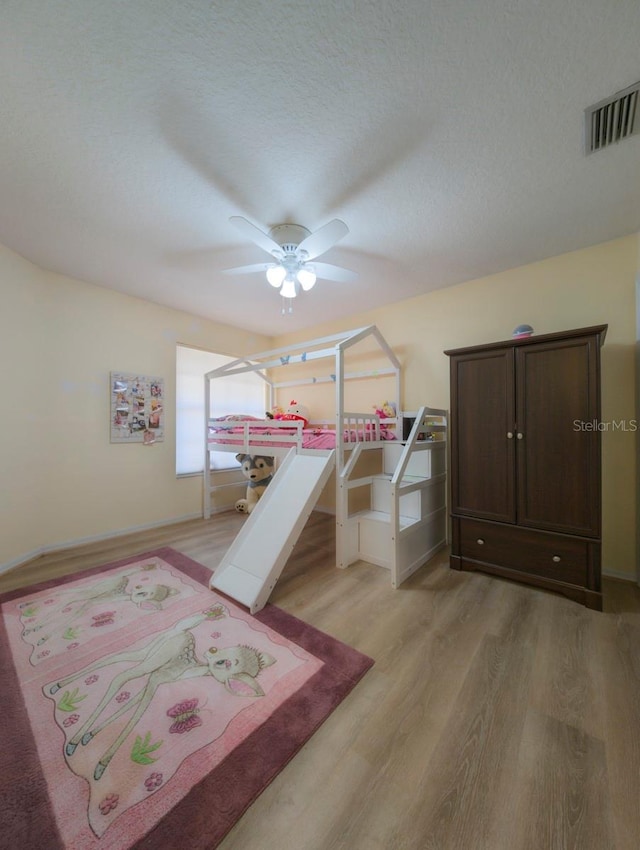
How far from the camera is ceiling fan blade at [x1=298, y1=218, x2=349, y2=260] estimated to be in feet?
5.98

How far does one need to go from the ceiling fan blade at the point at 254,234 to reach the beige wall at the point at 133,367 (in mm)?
2027

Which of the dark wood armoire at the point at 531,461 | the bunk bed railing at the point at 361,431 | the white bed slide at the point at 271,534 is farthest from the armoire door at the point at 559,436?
the white bed slide at the point at 271,534

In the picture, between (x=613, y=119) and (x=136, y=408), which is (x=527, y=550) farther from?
(x=136, y=408)

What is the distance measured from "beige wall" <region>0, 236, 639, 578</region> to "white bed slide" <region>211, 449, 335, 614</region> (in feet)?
5.43

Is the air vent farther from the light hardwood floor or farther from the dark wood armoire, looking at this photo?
the light hardwood floor

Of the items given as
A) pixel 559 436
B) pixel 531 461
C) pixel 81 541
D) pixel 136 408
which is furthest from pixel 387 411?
pixel 81 541

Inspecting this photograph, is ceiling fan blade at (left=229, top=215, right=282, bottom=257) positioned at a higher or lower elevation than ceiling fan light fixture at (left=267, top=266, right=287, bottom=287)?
higher

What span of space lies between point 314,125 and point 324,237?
526mm

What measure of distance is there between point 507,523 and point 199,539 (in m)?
2.98

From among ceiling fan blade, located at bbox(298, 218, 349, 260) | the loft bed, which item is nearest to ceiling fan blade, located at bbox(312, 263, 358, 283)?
ceiling fan blade, located at bbox(298, 218, 349, 260)

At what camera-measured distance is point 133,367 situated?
11.6 ft

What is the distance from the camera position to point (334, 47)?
121 cm

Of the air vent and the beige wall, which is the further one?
the beige wall

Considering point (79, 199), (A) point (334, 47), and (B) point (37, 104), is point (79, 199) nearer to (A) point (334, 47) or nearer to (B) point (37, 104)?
(B) point (37, 104)
